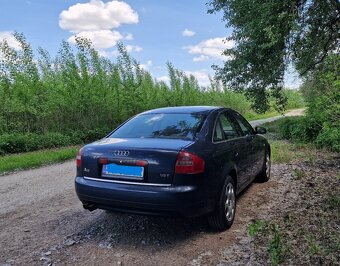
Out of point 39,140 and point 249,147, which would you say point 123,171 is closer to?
point 249,147

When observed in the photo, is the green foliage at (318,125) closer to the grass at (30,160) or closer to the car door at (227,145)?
the car door at (227,145)

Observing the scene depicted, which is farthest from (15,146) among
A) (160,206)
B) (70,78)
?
(160,206)

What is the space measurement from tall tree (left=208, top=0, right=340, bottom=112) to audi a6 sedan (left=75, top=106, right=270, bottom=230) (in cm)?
751

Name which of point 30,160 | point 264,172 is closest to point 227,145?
point 264,172

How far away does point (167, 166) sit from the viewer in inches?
167

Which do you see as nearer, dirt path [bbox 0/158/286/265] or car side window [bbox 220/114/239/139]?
dirt path [bbox 0/158/286/265]

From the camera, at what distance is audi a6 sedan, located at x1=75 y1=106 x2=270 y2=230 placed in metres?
4.22

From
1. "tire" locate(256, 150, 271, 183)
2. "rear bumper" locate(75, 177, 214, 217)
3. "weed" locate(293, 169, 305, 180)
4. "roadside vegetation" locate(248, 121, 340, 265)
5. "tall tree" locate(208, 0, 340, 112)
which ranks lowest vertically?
"roadside vegetation" locate(248, 121, 340, 265)

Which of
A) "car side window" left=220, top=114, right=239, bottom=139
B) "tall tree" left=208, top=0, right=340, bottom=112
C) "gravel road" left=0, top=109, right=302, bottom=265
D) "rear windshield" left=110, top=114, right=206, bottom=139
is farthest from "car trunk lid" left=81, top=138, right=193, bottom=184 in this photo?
"tall tree" left=208, top=0, right=340, bottom=112

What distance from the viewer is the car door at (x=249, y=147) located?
6.14 m

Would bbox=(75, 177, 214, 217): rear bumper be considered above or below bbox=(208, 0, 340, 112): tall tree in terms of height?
below

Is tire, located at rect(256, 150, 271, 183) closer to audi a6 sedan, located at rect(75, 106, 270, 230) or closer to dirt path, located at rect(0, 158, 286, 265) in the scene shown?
dirt path, located at rect(0, 158, 286, 265)

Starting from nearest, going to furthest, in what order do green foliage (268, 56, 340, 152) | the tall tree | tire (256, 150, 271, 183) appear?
tire (256, 150, 271, 183)
green foliage (268, 56, 340, 152)
the tall tree

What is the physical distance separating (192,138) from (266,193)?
292 cm
